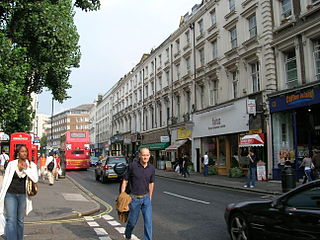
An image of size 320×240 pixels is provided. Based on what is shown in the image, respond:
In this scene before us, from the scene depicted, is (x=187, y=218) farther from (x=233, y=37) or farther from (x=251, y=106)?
(x=233, y=37)

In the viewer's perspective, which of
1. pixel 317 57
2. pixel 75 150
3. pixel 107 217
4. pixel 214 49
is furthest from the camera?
pixel 75 150

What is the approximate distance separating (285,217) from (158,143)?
3401 cm

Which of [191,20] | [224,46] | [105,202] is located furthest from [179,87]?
[105,202]

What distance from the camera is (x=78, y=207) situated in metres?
10.4

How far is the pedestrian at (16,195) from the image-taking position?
216 inches

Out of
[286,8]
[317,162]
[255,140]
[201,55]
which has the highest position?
[201,55]

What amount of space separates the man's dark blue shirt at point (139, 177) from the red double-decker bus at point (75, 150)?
3011 centimetres

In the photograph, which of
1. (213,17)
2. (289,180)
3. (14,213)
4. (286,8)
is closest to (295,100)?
(286,8)

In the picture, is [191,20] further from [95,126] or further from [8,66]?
[95,126]

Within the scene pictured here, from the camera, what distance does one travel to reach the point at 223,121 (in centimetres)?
2506

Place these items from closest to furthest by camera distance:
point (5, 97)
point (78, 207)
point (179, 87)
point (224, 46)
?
1. point (78, 207)
2. point (5, 97)
3. point (224, 46)
4. point (179, 87)

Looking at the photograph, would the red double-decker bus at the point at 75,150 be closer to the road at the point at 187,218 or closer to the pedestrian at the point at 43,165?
the pedestrian at the point at 43,165

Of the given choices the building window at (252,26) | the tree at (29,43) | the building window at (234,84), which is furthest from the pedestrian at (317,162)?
the tree at (29,43)

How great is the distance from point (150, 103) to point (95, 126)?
145 feet
